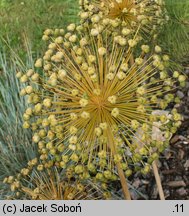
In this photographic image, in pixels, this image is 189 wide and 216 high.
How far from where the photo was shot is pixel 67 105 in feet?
6.02

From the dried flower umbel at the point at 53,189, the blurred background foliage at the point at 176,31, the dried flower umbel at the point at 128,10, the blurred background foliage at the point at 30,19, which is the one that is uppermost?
the blurred background foliage at the point at 30,19

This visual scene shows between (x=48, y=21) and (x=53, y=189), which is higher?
(x=48, y=21)

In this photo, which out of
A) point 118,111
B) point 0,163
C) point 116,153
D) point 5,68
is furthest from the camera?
point 5,68

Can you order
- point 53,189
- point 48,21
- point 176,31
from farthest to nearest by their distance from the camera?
1. point 48,21
2. point 176,31
3. point 53,189

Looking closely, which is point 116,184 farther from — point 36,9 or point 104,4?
point 36,9

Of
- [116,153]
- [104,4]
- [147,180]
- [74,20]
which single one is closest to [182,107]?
[147,180]

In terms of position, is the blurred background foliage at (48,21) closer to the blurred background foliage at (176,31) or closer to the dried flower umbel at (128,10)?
the blurred background foliage at (176,31)

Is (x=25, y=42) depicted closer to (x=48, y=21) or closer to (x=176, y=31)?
(x=48, y=21)

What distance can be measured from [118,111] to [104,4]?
27.7 inches

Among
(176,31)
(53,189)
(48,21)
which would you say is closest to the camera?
(53,189)

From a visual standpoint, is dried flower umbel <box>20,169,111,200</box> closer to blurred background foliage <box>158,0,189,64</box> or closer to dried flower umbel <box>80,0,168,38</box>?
dried flower umbel <box>80,0,168,38</box>

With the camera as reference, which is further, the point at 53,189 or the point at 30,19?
the point at 30,19

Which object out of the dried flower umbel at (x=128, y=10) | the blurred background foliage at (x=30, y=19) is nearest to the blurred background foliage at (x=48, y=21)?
the blurred background foliage at (x=30, y=19)

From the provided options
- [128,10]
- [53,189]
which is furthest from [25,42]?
[53,189]
